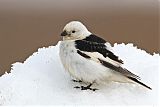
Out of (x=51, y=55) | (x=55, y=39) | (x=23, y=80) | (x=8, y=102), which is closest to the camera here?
(x=8, y=102)

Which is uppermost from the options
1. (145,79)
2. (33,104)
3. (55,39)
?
(55,39)

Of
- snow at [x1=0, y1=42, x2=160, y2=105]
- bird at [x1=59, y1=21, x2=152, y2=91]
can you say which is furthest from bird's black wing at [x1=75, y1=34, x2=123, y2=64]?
snow at [x1=0, y1=42, x2=160, y2=105]

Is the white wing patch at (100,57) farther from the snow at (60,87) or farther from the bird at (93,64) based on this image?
the snow at (60,87)

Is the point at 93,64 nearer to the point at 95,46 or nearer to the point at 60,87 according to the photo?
the point at 95,46

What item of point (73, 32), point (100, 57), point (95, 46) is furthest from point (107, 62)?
point (73, 32)

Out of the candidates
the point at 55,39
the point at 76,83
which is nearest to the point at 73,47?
the point at 76,83

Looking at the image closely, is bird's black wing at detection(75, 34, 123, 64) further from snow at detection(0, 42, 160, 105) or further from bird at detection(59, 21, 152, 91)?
snow at detection(0, 42, 160, 105)

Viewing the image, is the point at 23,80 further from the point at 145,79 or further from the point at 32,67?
the point at 145,79
